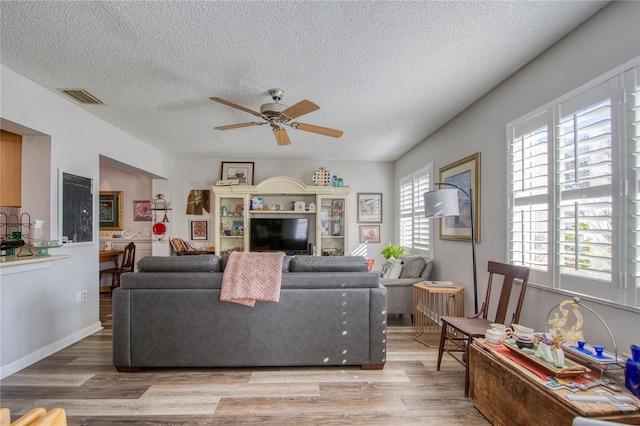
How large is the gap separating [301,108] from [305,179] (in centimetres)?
347

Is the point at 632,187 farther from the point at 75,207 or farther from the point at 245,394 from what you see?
the point at 75,207

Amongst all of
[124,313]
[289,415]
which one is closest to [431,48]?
[289,415]

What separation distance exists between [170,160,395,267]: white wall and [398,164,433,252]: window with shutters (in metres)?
0.48

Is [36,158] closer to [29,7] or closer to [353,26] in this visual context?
[29,7]

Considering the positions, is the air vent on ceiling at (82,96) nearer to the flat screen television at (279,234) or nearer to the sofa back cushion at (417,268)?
the flat screen television at (279,234)

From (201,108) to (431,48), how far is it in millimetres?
2433

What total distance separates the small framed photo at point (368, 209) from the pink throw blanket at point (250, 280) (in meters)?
3.79

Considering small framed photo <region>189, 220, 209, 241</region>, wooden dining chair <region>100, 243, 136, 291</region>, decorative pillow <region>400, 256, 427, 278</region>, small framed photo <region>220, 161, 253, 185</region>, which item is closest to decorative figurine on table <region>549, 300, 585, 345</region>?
decorative pillow <region>400, 256, 427, 278</region>

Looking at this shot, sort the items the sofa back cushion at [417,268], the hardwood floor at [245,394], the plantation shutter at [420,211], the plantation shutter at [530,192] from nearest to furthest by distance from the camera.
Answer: the hardwood floor at [245,394] < the plantation shutter at [530,192] < the sofa back cushion at [417,268] < the plantation shutter at [420,211]

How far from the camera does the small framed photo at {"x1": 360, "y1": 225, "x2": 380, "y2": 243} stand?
6168 millimetres

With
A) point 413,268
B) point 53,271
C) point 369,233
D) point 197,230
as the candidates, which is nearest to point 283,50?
point 53,271

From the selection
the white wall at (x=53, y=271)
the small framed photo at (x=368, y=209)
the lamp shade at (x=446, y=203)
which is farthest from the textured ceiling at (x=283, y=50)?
the small framed photo at (x=368, y=209)

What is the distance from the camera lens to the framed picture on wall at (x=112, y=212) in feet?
19.6

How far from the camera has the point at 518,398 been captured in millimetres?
1689
